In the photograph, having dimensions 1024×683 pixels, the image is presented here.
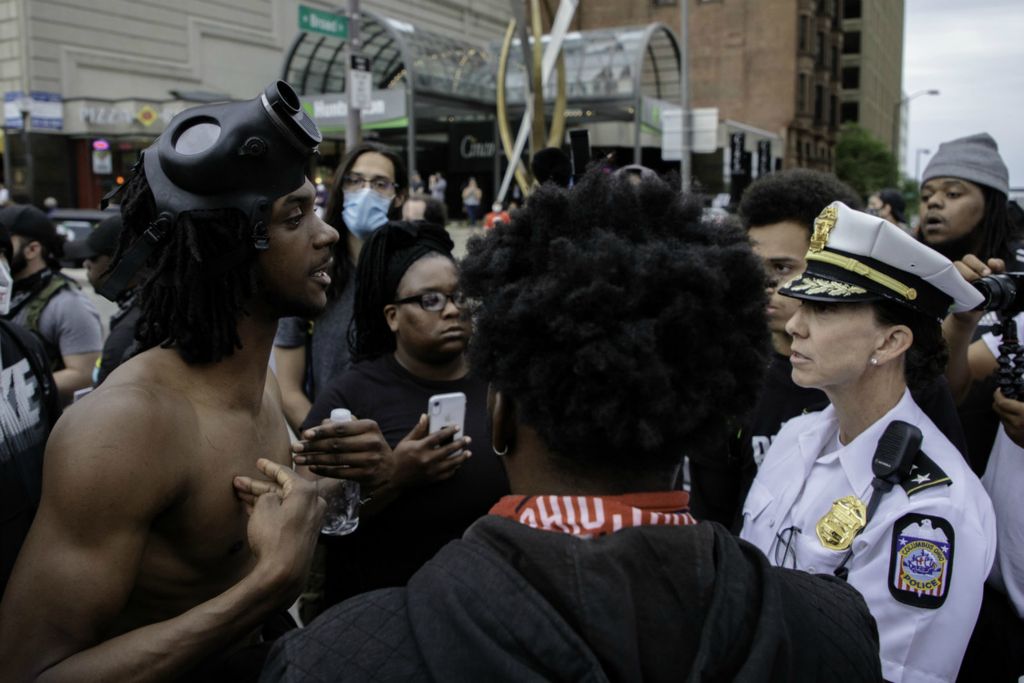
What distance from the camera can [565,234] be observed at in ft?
4.81

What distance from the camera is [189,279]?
2.05m

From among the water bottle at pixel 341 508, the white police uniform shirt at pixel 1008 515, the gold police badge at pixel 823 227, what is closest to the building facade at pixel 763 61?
the white police uniform shirt at pixel 1008 515

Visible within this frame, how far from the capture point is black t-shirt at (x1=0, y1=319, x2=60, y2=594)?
7.20 ft

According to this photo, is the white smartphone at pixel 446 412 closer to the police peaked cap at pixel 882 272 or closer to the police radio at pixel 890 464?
the police peaked cap at pixel 882 272

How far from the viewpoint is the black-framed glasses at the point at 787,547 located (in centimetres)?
239

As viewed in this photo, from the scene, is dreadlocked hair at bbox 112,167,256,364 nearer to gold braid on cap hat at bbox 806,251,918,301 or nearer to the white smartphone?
the white smartphone

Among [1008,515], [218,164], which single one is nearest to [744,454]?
[1008,515]

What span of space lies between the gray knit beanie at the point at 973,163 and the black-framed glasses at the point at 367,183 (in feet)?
8.67

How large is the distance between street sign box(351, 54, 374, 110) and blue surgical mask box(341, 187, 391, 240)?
26.2 ft

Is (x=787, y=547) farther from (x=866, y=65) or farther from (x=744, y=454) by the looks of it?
(x=866, y=65)

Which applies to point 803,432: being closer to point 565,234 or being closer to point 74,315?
point 565,234

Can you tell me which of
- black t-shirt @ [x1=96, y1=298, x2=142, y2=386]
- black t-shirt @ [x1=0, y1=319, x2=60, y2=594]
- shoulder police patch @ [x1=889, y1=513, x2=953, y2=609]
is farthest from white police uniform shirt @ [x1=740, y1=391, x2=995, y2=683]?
black t-shirt @ [x1=96, y1=298, x2=142, y2=386]

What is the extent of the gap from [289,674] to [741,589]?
0.68m

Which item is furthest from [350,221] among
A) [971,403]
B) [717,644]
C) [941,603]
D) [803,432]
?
[717,644]
